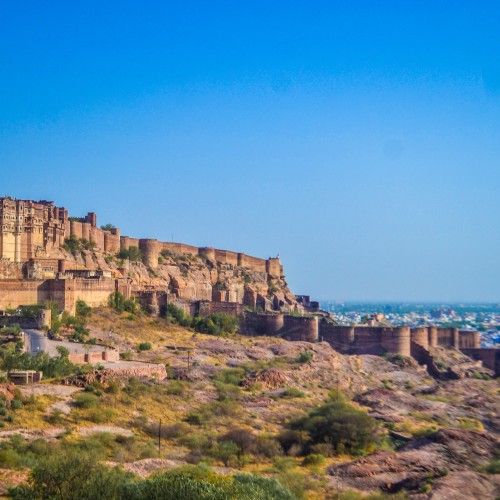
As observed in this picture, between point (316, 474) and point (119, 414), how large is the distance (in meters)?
5.96

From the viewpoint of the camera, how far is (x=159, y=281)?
4959 centimetres

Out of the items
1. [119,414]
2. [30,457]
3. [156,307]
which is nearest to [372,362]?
[156,307]

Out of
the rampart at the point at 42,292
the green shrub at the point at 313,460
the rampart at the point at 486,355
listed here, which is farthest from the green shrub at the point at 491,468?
the rampart at the point at 486,355

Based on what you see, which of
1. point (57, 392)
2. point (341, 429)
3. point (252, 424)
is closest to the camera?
point (57, 392)

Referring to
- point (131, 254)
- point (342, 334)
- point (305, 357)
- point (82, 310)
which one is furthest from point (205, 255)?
point (82, 310)

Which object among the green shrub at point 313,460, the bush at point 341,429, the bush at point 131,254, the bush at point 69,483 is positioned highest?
the bush at point 131,254

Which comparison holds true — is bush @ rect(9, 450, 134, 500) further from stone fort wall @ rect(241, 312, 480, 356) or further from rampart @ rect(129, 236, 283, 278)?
rampart @ rect(129, 236, 283, 278)

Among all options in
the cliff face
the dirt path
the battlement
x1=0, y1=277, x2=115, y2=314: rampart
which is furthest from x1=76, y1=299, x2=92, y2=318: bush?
the dirt path

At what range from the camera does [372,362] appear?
44.6 metres

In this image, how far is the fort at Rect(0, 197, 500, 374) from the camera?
124ft

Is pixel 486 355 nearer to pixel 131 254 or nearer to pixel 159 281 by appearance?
pixel 159 281

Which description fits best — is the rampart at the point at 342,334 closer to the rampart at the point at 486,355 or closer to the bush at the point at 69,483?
the rampart at the point at 486,355

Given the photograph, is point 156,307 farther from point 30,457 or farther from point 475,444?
point 30,457

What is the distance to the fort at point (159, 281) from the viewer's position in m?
37.8
